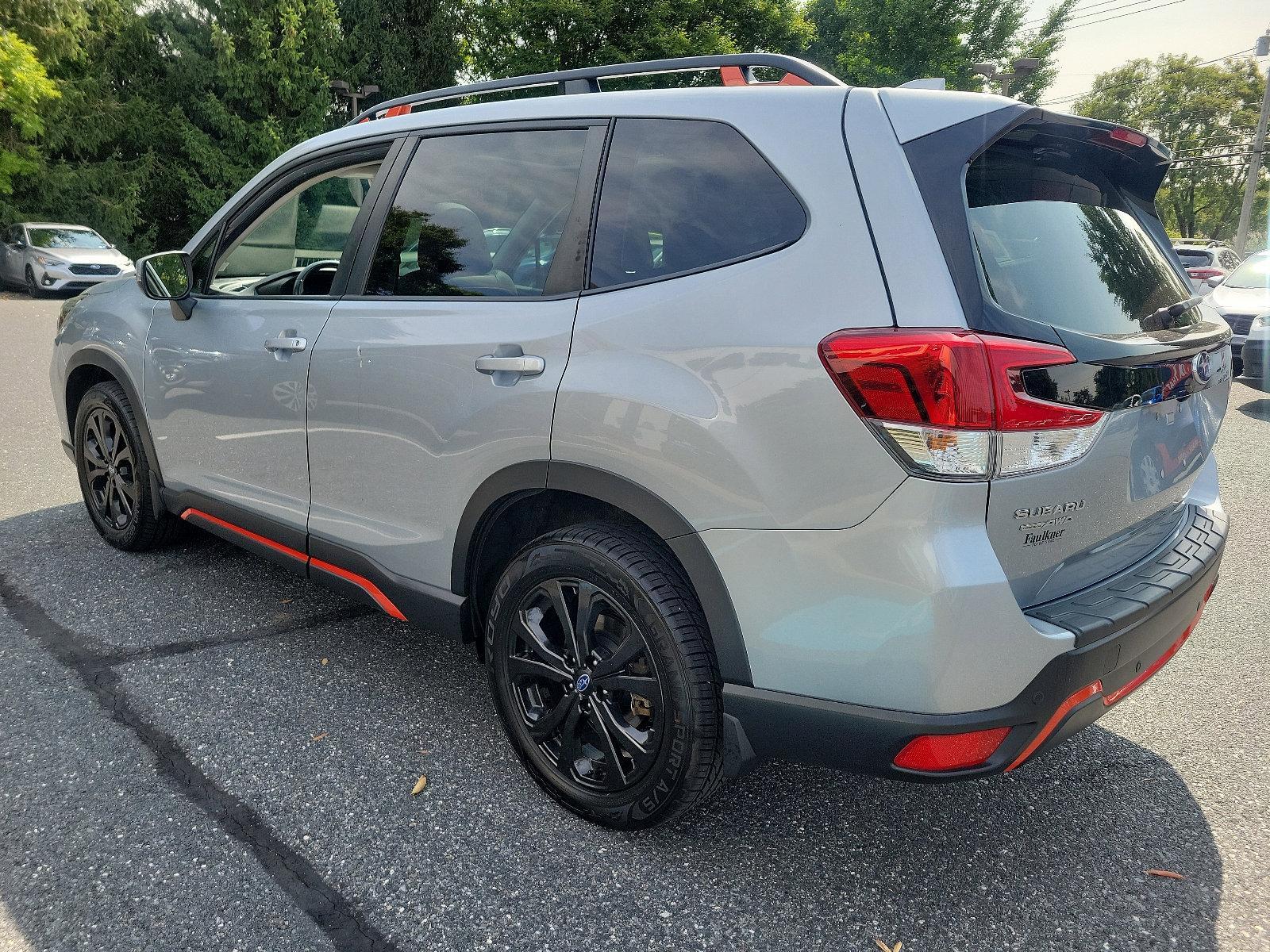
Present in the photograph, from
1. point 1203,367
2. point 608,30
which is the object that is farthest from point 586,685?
point 608,30

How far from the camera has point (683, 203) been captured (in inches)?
89.7

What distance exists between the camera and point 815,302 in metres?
1.96

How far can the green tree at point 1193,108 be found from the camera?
52625mm

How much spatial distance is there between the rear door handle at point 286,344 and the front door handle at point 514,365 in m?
0.87

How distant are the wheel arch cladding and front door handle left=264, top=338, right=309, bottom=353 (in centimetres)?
92

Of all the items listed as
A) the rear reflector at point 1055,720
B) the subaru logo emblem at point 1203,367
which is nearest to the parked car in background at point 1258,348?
the subaru logo emblem at point 1203,367

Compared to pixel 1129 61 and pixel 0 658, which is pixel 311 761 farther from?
pixel 1129 61

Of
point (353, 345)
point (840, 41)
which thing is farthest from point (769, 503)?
point (840, 41)

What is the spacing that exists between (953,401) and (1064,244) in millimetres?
701

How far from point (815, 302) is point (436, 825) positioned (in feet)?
5.43

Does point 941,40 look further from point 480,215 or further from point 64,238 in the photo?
point 480,215

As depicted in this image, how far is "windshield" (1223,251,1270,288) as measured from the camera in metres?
10.7

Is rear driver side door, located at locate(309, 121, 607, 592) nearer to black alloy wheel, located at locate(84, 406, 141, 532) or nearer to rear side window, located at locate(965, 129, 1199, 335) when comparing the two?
rear side window, located at locate(965, 129, 1199, 335)

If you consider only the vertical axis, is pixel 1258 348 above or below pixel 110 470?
below
